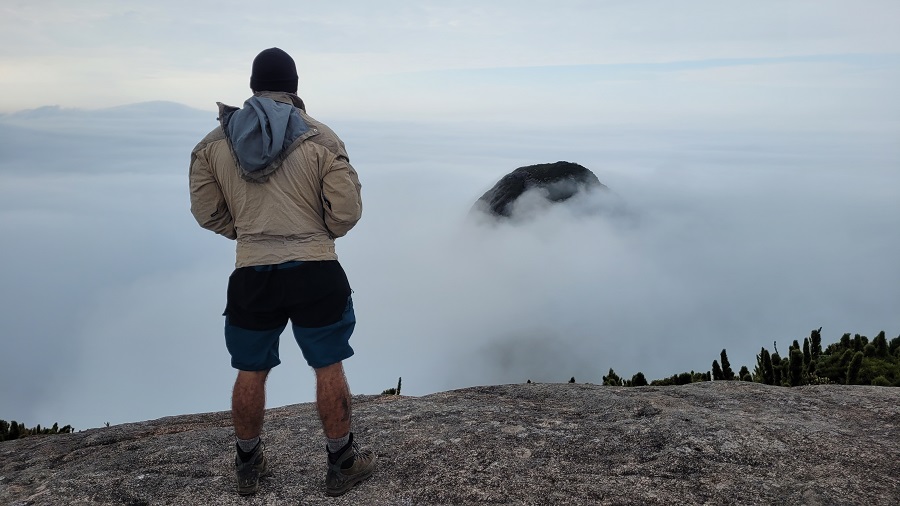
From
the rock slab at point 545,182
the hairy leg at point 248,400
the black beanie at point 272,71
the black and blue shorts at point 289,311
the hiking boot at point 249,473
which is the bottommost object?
the hiking boot at point 249,473

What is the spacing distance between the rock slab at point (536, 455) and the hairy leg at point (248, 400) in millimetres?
661

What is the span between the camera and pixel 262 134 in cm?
558

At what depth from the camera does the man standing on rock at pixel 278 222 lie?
5719 mm

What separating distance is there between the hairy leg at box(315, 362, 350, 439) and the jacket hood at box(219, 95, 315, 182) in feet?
5.63

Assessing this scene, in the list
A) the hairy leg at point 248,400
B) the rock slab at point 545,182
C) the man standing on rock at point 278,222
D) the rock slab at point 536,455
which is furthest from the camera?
the rock slab at point 545,182

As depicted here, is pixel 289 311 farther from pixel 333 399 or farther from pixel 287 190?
pixel 287 190

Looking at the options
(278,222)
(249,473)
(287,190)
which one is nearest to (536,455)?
(249,473)

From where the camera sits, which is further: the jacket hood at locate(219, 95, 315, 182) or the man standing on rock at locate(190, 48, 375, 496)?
the man standing on rock at locate(190, 48, 375, 496)

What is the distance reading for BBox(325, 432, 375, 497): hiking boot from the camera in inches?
247

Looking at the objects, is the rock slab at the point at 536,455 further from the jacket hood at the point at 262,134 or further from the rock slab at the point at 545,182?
the rock slab at the point at 545,182

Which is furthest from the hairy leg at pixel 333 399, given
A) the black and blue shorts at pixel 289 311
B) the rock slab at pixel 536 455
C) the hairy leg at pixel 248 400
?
the rock slab at pixel 536 455

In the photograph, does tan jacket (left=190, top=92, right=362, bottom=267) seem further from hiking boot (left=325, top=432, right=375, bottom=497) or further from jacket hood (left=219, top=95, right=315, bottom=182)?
hiking boot (left=325, top=432, right=375, bottom=497)

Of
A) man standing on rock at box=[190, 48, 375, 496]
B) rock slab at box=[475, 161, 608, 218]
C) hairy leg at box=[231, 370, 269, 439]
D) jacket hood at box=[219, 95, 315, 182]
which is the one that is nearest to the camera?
jacket hood at box=[219, 95, 315, 182]

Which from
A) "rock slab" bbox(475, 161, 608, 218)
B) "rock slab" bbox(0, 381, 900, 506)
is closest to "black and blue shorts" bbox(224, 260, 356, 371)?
"rock slab" bbox(0, 381, 900, 506)
